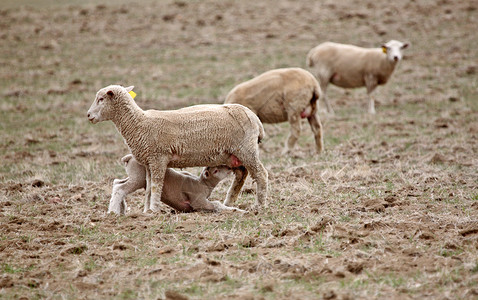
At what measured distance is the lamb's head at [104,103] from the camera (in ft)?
26.2

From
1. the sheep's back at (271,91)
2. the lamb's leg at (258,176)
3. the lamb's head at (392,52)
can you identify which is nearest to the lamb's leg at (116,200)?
the lamb's leg at (258,176)

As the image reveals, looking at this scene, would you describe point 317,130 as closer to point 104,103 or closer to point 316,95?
point 316,95

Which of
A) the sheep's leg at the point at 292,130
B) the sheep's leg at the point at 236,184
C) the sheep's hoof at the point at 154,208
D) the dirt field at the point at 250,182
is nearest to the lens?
the dirt field at the point at 250,182

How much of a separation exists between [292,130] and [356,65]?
17.6ft

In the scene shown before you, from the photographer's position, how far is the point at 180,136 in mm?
7855

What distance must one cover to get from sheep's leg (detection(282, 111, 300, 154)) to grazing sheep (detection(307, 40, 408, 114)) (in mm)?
4460

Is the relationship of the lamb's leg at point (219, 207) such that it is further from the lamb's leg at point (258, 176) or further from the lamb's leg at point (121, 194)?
the lamb's leg at point (121, 194)

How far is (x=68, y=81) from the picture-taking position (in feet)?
65.3

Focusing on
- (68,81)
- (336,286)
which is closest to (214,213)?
(336,286)

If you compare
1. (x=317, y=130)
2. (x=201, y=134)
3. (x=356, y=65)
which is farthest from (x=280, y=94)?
(x=356, y=65)

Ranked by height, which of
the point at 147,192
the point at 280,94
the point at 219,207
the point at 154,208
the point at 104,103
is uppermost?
the point at 104,103

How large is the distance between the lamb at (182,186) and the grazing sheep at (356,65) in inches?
332

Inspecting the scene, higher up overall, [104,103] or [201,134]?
[104,103]

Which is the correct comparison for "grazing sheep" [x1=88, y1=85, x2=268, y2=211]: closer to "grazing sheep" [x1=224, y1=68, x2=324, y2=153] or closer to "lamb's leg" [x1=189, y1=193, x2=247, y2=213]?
"lamb's leg" [x1=189, y1=193, x2=247, y2=213]
